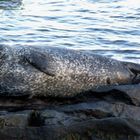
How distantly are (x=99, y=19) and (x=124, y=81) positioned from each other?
28.7ft

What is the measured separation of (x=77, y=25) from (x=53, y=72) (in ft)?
25.8

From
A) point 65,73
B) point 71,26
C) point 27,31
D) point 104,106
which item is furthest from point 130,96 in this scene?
point 71,26

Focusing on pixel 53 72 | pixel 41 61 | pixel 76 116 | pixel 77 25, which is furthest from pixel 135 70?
pixel 77 25

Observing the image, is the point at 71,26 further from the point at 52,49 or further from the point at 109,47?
the point at 52,49

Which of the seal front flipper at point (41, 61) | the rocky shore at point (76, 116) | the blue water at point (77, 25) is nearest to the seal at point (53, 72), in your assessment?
the seal front flipper at point (41, 61)

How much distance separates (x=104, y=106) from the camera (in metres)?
6.19

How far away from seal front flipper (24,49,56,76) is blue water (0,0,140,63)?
3.50m

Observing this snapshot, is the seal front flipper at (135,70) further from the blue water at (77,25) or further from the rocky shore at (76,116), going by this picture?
the blue water at (77,25)

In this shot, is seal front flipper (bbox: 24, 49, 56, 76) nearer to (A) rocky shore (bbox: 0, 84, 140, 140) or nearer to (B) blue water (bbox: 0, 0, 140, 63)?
(A) rocky shore (bbox: 0, 84, 140, 140)

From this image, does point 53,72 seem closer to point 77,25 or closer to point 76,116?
point 76,116

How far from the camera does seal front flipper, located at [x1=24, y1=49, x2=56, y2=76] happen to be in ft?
21.6

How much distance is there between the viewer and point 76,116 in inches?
237

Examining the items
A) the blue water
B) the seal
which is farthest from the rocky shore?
the blue water

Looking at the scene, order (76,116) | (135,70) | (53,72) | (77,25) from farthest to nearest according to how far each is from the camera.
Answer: (77,25)
(135,70)
(53,72)
(76,116)
